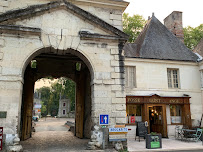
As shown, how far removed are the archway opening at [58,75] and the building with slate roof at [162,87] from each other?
95.5 inches

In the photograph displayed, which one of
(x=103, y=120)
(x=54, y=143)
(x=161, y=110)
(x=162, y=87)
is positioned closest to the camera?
(x=103, y=120)

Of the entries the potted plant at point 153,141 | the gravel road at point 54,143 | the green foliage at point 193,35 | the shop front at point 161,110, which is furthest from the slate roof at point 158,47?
the green foliage at point 193,35

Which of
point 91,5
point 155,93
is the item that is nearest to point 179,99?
point 155,93

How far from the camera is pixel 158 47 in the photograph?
12.6 m

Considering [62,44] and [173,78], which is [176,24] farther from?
[62,44]

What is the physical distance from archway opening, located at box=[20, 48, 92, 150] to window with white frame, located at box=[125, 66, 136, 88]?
7.92 ft

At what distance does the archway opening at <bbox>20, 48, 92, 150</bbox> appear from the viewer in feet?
32.8

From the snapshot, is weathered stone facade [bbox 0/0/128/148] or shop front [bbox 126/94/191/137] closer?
weathered stone facade [bbox 0/0/128/148]

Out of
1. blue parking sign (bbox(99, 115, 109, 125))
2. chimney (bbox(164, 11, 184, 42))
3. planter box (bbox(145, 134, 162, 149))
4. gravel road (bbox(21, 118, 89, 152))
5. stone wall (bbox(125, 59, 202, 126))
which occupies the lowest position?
gravel road (bbox(21, 118, 89, 152))

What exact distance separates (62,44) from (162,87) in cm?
703

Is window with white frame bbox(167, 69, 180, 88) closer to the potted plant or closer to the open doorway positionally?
the open doorway

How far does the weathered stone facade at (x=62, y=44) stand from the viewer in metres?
6.51

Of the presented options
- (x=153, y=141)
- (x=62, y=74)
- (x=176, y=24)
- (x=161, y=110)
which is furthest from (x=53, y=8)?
(x=176, y=24)

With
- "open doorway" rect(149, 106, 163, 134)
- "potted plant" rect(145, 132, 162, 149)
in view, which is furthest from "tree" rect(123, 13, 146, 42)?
"potted plant" rect(145, 132, 162, 149)
